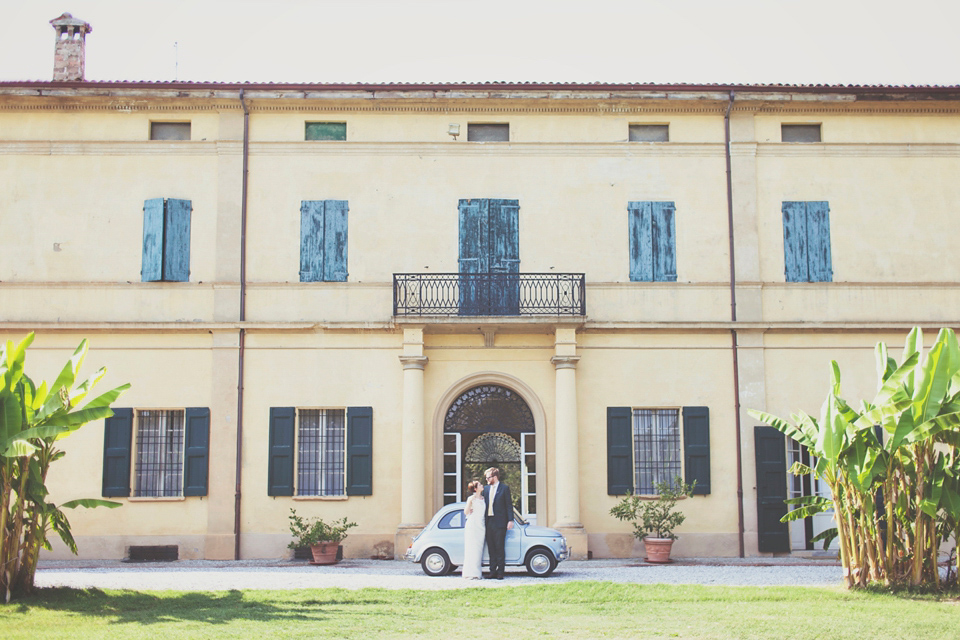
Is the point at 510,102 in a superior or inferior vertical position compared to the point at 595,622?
superior

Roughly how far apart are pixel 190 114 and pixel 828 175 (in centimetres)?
1302

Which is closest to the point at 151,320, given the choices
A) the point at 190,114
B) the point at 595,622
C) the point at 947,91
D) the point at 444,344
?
the point at 190,114

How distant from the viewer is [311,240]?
19.8 m

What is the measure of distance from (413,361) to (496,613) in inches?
316

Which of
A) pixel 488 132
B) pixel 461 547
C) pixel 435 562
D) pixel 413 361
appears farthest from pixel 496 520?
pixel 488 132

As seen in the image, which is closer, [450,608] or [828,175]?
[450,608]

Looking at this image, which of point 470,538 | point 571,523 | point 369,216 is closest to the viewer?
point 470,538

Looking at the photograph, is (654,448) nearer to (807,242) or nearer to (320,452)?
(807,242)

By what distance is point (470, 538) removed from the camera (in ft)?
49.4

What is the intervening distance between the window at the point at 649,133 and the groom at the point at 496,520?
8553mm

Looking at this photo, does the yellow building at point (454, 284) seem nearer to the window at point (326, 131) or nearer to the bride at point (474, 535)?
the window at point (326, 131)

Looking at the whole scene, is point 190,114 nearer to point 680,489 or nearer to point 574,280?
point 574,280

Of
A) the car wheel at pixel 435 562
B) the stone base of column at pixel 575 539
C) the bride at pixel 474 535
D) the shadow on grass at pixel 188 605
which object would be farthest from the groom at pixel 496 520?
the stone base of column at pixel 575 539

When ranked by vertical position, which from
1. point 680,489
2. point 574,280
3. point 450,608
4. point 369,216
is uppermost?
point 369,216
